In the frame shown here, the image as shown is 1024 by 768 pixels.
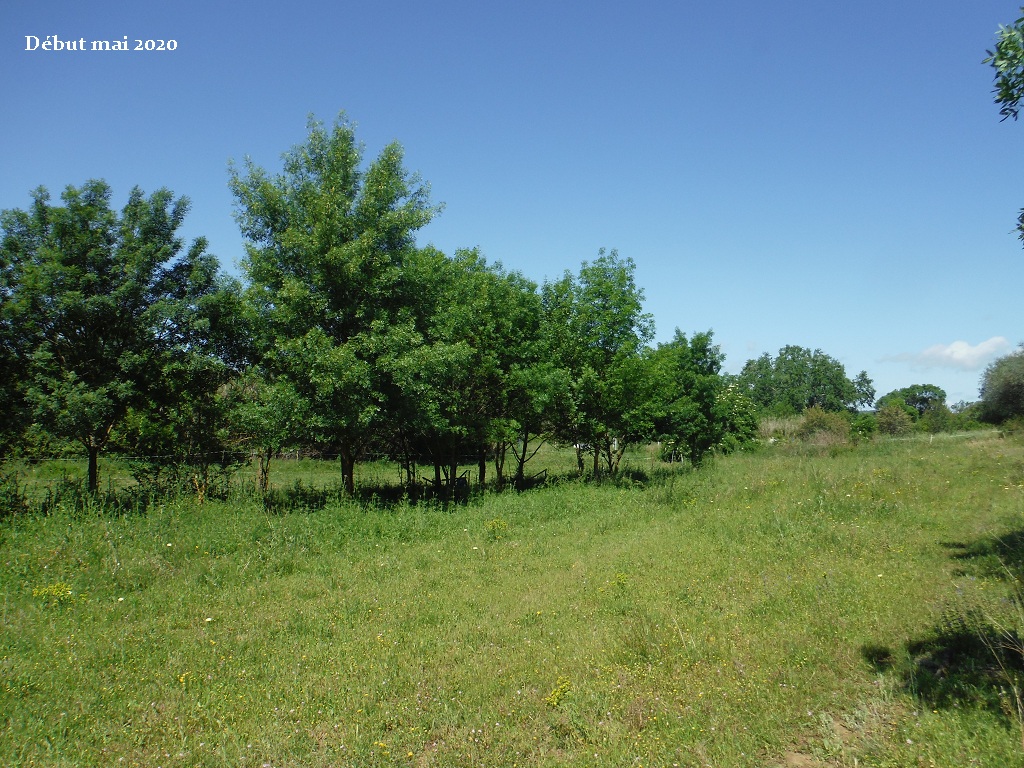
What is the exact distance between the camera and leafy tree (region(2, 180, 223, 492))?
1180 centimetres

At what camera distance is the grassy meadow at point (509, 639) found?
4.80 meters

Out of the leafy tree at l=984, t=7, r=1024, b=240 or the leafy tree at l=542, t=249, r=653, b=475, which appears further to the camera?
the leafy tree at l=542, t=249, r=653, b=475

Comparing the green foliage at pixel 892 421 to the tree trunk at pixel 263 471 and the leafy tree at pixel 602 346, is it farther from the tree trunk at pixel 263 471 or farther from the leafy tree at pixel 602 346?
the tree trunk at pixel 263 471

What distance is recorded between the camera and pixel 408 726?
5.14 m

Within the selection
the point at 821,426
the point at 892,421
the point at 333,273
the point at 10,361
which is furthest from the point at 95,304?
the point at 892,421

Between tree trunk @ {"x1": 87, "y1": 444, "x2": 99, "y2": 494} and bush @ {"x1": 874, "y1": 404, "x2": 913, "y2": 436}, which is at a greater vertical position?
bush @ {"x1": 874, "y1": 404, "x2": 913, "y2": 436}

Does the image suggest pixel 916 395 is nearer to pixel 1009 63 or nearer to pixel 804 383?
pixel 804 383

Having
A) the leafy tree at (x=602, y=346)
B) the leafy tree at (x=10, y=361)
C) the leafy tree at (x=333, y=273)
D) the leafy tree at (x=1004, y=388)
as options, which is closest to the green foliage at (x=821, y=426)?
the leafy tree at (x=1004, y=388)

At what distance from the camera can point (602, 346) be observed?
1952 centimetres

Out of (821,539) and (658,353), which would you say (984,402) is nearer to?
(658,353)

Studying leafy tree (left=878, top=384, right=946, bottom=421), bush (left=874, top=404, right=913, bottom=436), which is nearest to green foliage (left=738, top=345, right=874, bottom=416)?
leafy tree (left=878, top=384, right=946, bottom=421)

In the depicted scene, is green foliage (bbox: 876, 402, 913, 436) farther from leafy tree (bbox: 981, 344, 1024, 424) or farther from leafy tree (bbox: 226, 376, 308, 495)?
leafy tree (bbox: 226, 376, 308, 495)

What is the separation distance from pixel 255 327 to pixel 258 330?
95mm

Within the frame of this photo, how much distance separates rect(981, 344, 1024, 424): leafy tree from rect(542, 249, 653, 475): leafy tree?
30691 millimetres
